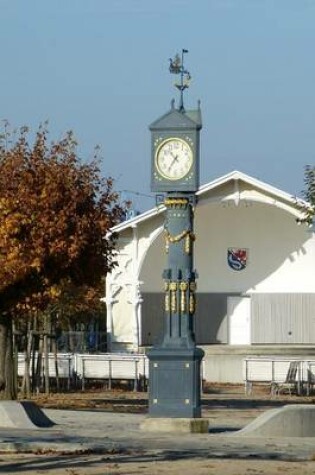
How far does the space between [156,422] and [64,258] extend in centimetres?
649

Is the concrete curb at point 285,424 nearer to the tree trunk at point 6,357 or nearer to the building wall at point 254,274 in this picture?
the tree trunk at point 6,357

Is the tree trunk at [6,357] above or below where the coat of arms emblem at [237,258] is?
below

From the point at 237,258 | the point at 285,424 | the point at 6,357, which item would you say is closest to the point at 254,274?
the point at 237,258

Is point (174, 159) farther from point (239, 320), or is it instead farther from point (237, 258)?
point (237, 258)

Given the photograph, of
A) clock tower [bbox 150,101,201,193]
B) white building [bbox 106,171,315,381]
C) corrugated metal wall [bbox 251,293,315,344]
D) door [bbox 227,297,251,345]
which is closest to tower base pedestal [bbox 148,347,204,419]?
clock tower [bbox 150,101,201,193]

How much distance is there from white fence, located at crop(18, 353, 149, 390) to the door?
20222 millimetres

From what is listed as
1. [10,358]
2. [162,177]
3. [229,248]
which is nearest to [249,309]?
[229,248]

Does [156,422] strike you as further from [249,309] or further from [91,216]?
[249,309]

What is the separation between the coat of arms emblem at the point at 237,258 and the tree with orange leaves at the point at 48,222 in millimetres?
31009

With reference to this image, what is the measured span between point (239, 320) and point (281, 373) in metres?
22.0

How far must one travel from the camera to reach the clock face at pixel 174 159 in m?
22.2

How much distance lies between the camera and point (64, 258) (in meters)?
27.4

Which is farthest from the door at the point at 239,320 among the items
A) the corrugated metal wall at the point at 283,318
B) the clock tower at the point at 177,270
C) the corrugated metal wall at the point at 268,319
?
the clock tower at the point at 177,270

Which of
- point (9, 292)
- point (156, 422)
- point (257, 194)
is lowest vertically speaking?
point (156, 422)
